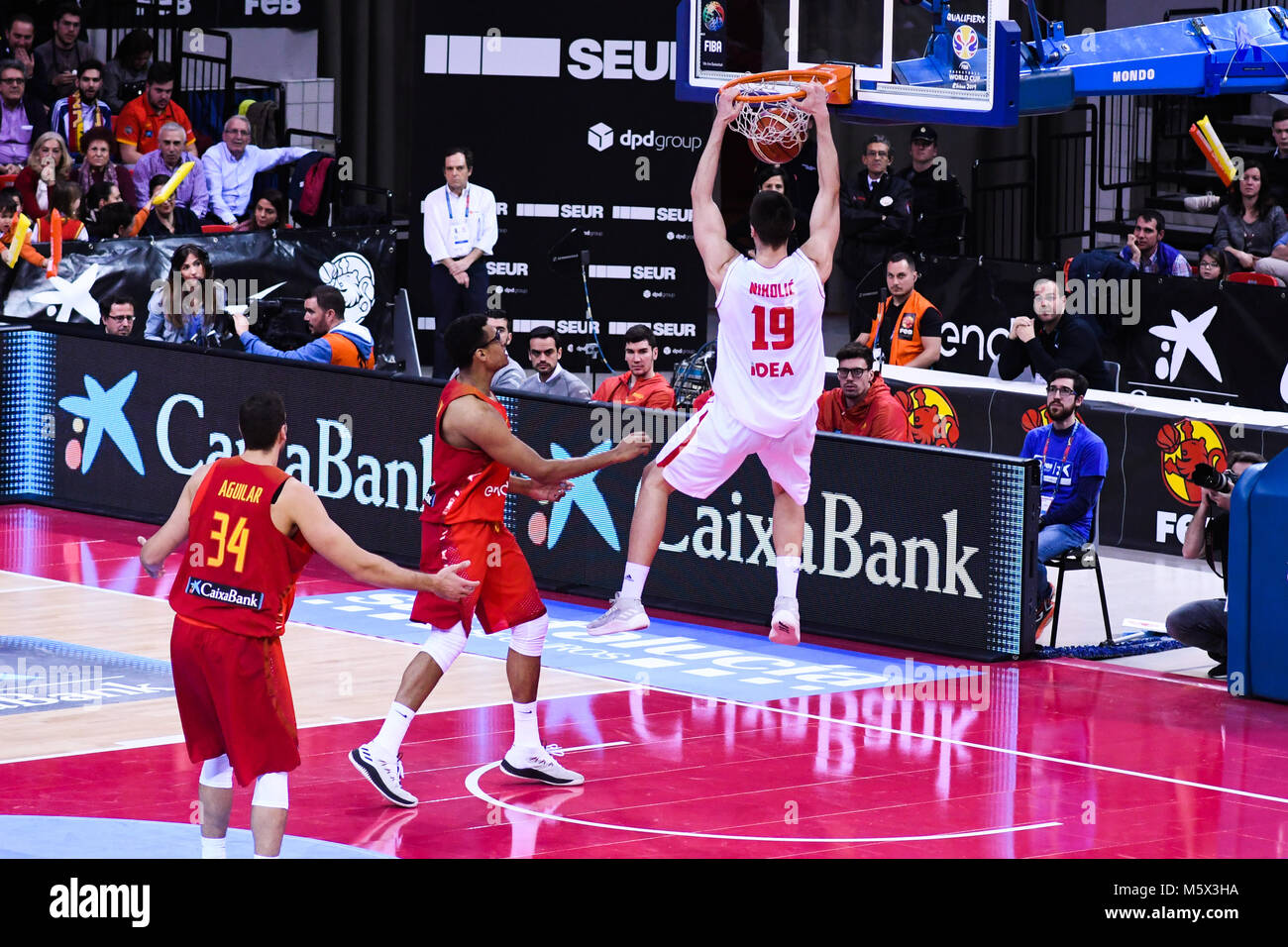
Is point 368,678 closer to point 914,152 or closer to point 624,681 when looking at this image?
point 624,681

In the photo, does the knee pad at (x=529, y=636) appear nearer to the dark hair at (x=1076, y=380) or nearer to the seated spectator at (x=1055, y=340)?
the dark hair at (x=1076, y=380)

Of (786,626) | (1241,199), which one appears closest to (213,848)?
(786,626)

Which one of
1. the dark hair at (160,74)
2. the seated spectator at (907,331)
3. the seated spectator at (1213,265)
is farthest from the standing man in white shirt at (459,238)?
the seated spectator at (1213,265)

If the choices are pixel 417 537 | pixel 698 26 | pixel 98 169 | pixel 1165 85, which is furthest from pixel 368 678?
pixel 98 169

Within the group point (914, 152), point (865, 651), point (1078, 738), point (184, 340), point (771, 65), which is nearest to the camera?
point (1078, 738)

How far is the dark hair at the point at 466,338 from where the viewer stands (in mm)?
8953

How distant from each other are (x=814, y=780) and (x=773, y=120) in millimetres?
3088

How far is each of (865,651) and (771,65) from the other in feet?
16.1

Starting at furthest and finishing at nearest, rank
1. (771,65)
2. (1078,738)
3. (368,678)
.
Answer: (771,65)
(368,678)
(1078,738)

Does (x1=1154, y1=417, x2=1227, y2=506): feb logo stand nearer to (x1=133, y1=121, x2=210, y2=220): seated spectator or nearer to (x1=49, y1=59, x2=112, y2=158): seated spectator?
(x1=133, y1=121, x2=210, y2=220): seated spectator

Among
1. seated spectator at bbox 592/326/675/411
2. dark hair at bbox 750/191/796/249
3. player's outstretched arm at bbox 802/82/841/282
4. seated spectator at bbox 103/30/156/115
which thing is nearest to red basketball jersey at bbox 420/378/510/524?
dark hair at bbox 750/191/796/249

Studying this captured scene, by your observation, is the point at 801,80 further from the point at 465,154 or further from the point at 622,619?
the point at 465,154

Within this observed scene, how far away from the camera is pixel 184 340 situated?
1683cm

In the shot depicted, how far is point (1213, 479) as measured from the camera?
11875mm
